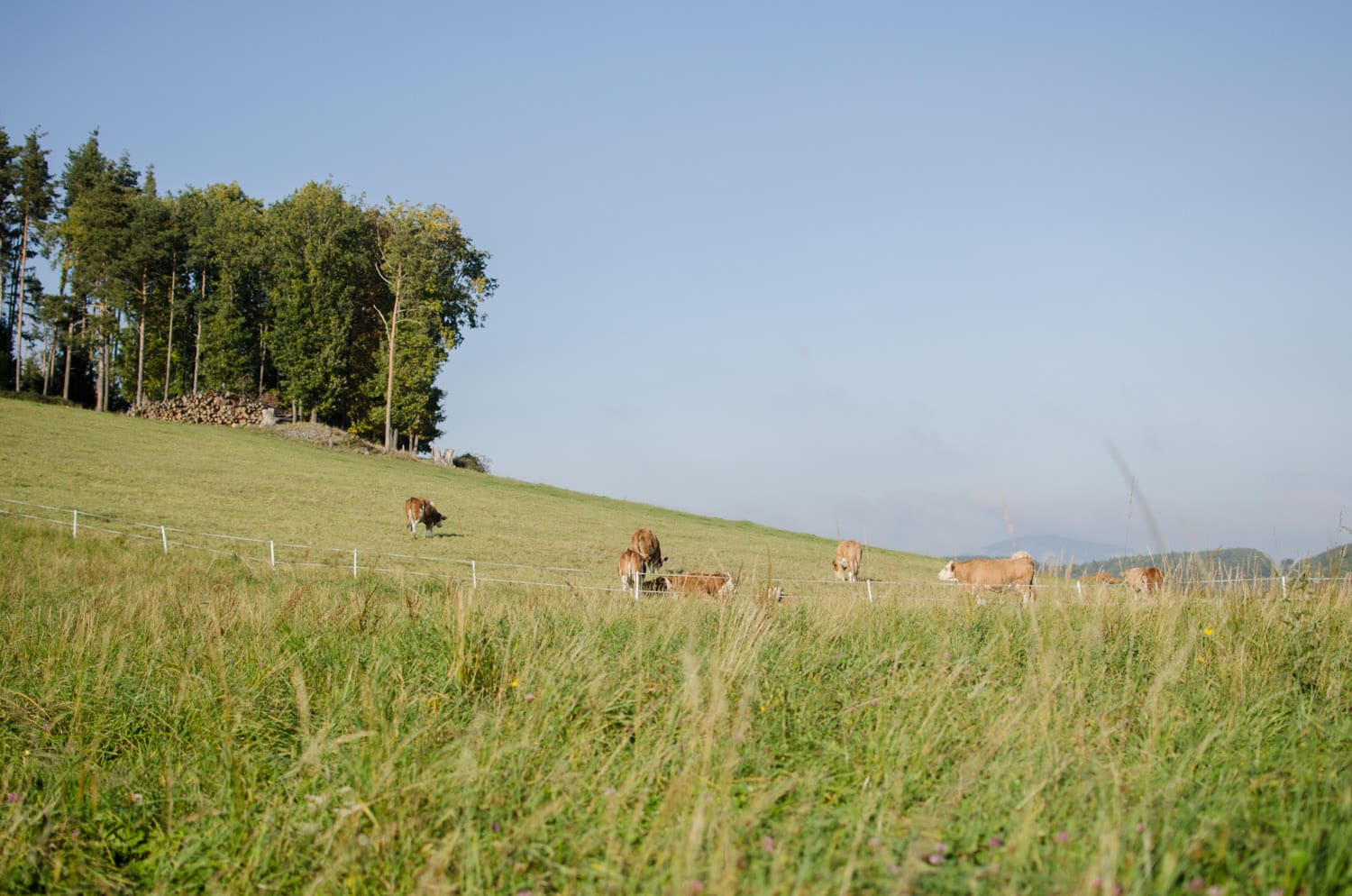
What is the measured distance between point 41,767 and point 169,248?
61977 mm

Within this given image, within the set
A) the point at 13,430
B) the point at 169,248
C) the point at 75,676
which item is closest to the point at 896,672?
the point at 75,676

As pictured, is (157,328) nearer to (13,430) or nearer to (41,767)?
(13,430)

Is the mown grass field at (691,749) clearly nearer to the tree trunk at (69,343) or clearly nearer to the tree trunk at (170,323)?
the tree trunk at (170,323)

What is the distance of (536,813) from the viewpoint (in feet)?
10.3

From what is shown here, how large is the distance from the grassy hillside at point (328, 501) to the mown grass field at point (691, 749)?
12610mm

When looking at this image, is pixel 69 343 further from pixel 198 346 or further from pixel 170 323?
pixel 198 346

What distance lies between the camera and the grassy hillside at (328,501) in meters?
26.5

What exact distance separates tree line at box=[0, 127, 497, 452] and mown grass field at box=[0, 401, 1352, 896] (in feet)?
174

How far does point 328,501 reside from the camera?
3391cm

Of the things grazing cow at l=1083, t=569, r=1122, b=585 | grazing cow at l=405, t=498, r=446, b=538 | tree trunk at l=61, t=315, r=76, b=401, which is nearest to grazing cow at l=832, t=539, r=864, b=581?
grazing cow at l=405, t=498, r=446, b=538

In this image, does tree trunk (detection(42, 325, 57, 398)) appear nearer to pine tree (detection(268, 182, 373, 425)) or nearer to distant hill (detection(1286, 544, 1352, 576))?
pine tree (detection(268, 182, 373, 425))

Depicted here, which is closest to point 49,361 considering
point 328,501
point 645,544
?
point 328,501

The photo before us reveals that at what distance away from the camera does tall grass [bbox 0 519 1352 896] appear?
9.36 ft

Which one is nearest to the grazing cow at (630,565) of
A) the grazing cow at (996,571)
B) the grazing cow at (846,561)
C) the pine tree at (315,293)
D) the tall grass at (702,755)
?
the grazing cow at (996,571)
